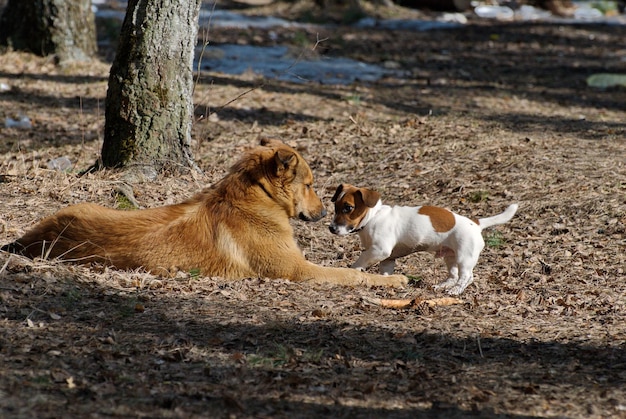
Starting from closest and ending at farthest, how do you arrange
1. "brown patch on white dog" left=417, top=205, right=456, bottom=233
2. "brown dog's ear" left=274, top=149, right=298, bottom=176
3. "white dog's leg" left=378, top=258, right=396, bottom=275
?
"brown dog's ear" left=274, top=149, right=298, bottom=176 < "brown patch on white dog" left=417, top=205, right=456, bottom=233 < "white dog's leg" left=378, top=258, right=396, bottom=275

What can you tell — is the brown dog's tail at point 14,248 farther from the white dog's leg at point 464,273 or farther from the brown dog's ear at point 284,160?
the white dog's leg at point 464,273

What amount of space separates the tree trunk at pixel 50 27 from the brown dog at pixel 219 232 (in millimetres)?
8722

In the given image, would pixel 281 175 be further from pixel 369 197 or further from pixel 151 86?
pixel 151 86

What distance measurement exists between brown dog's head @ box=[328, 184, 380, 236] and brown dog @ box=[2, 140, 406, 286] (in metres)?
0.30

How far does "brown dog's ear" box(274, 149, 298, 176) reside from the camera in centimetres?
722

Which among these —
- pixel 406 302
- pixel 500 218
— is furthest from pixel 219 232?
pixel 500 218

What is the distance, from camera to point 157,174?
9.64 metres

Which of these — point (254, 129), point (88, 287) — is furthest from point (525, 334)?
point (254, 129)

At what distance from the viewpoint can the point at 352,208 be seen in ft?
24.4

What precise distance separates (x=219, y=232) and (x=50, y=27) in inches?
364

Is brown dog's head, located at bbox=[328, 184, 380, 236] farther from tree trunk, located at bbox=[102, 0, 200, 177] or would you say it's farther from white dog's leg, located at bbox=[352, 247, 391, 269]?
tree trunk, located at bbox=[102, 0, 200, 177]

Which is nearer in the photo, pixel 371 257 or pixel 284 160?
pixel 284 160

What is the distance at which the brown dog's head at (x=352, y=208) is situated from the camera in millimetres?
7402

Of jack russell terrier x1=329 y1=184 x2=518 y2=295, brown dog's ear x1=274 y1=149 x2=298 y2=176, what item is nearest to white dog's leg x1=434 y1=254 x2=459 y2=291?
jack russell terrier x1=329 y1=184 x2=518 y2=295
